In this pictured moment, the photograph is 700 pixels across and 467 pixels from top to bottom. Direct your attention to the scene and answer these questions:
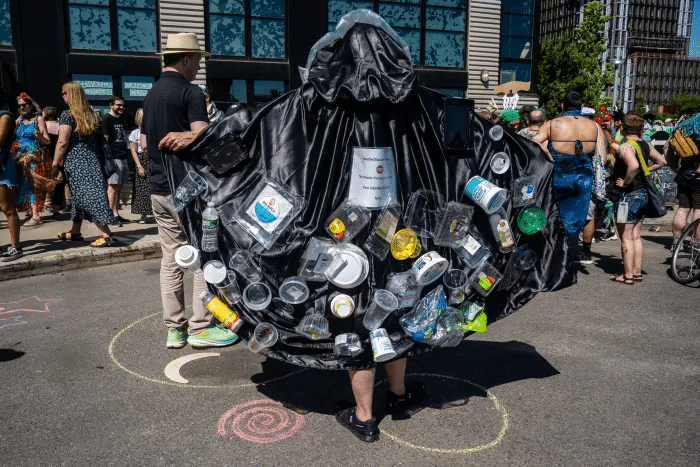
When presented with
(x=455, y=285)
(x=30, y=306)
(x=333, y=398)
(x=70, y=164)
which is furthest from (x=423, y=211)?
(x=70, y=164)

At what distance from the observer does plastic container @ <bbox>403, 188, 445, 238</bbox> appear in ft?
9.89

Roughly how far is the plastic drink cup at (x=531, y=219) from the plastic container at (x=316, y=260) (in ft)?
3.81

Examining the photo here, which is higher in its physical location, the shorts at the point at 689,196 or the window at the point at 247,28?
the window at the point at 247,28

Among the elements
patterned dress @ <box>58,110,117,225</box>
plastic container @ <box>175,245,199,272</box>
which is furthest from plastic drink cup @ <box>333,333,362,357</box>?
patterned dress @ <box>58,110,117,225</box>

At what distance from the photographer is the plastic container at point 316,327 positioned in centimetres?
295

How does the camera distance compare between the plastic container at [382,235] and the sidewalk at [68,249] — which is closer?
the plastic container at [382,235]

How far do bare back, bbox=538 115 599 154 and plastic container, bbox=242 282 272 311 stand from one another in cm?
431

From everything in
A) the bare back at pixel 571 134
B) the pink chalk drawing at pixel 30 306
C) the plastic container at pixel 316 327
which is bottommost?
the pink chalk drawing at pixel 30 306

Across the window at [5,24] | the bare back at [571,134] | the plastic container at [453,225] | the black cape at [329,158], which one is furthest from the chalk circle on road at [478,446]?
the window at [5,24]

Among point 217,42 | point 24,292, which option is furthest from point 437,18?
point 24,292

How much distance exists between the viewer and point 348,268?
2867 millimetres

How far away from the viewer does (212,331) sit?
14.9 feet

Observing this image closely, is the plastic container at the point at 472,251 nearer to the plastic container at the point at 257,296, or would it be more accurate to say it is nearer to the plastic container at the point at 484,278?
the plastic container at the point at 484,278

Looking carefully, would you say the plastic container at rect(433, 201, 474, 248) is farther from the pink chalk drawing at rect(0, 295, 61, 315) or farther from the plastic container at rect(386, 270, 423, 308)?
the pink chalk drawing at rect(0, 295, 61, 315)
